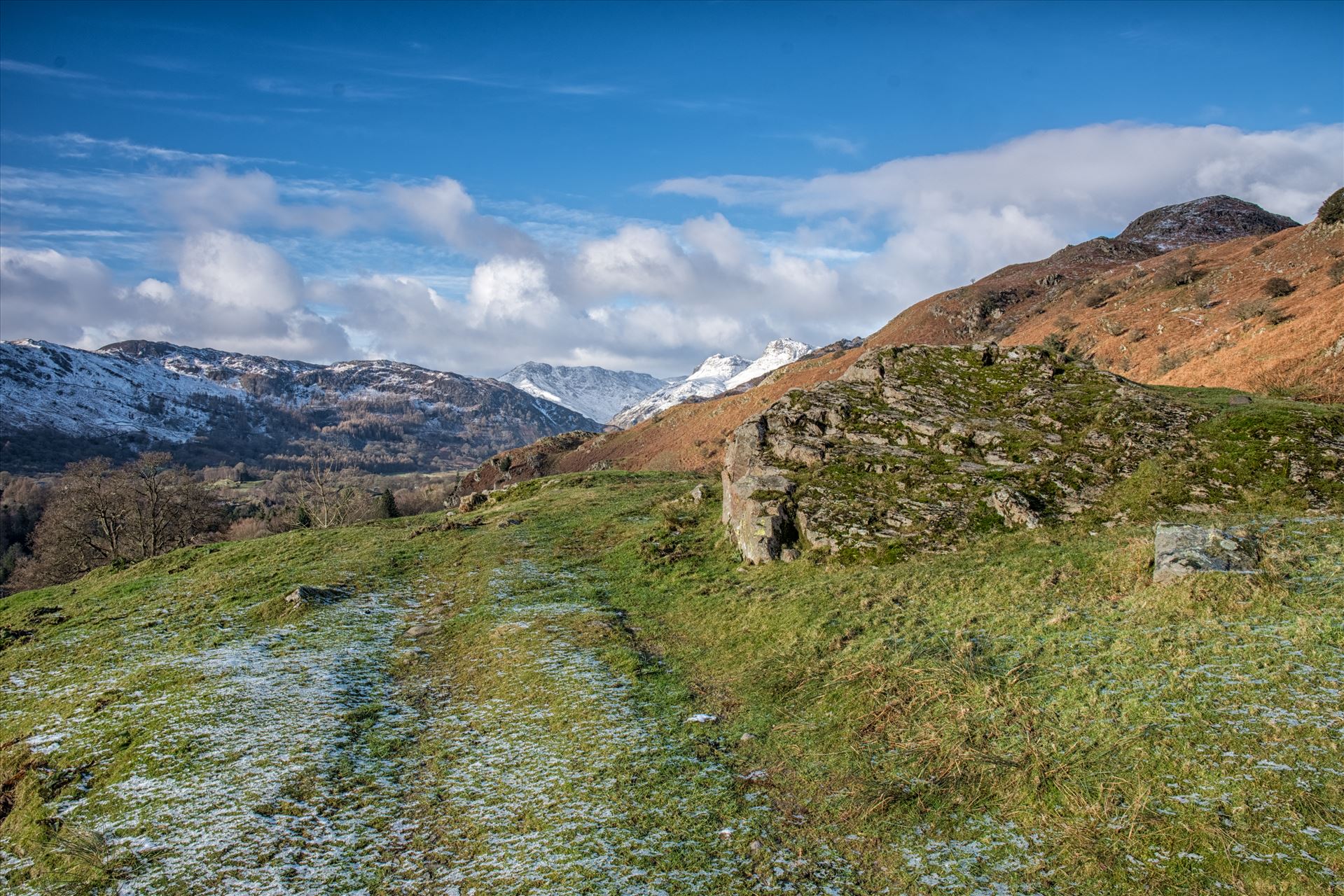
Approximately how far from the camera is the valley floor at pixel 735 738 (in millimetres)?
7383

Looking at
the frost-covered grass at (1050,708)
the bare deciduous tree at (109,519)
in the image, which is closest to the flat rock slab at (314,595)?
the frost-covered grass at (1050,708)

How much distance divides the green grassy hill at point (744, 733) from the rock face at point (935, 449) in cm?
121

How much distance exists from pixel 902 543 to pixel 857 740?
7986mm

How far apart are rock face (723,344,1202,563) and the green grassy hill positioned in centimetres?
121

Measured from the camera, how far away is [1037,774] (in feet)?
27.2

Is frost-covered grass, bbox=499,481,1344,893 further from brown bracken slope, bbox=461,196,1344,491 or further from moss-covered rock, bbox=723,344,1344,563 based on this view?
brown bracken slope, bbox=461,196,1344,491

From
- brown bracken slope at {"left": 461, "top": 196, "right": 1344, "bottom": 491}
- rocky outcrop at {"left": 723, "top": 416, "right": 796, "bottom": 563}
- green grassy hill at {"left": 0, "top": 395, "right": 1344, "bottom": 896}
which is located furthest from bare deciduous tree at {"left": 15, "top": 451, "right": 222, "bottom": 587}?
rocky outcrop at {"left": 723, "top": 416, "right": 796, "bottom": 563}

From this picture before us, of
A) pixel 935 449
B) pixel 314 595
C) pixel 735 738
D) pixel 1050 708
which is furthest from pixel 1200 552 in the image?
pixel 314 595

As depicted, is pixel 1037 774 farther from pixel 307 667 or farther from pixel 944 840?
pixel 307 667

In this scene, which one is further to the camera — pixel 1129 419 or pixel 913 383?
pixel 913 383

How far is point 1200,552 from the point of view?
41.5 ft

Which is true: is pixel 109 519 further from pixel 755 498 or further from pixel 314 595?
pixel 755 498

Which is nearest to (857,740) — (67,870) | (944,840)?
(944,840)

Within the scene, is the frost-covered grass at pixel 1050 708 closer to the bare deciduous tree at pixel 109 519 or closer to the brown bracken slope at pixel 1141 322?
the brown bracken slope at pixel 1141 322
